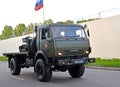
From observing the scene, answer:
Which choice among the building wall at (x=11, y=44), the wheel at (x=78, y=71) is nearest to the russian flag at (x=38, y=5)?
the wheel at (x=78, y=71)

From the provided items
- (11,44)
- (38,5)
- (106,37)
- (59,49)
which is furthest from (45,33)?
(11,44)

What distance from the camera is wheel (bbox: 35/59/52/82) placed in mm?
16214

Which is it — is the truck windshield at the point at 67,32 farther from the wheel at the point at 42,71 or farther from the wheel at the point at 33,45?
the wheel at the point at 33,45

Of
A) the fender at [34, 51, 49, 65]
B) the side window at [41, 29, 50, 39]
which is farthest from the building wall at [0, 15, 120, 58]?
the side window at [41, 29, 50, 39]

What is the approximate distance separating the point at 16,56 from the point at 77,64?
5.46 meters

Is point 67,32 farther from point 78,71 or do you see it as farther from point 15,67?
point 15,67

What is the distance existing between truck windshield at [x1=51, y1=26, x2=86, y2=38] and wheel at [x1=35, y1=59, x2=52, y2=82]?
4.67 ft

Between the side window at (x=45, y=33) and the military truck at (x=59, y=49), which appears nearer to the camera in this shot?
the military truck at (x=59, y=49)

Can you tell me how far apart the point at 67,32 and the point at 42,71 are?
6.80ft

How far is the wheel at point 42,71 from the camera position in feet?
53.2

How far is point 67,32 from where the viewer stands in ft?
54.0

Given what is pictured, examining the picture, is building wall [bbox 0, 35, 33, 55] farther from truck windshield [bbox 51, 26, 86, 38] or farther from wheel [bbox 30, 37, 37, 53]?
truck windshield [bbox 51, 26, 86, 38]

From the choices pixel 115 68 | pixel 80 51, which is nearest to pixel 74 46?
pixel 80 51

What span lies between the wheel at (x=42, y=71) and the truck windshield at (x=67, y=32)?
1422 millimetres
